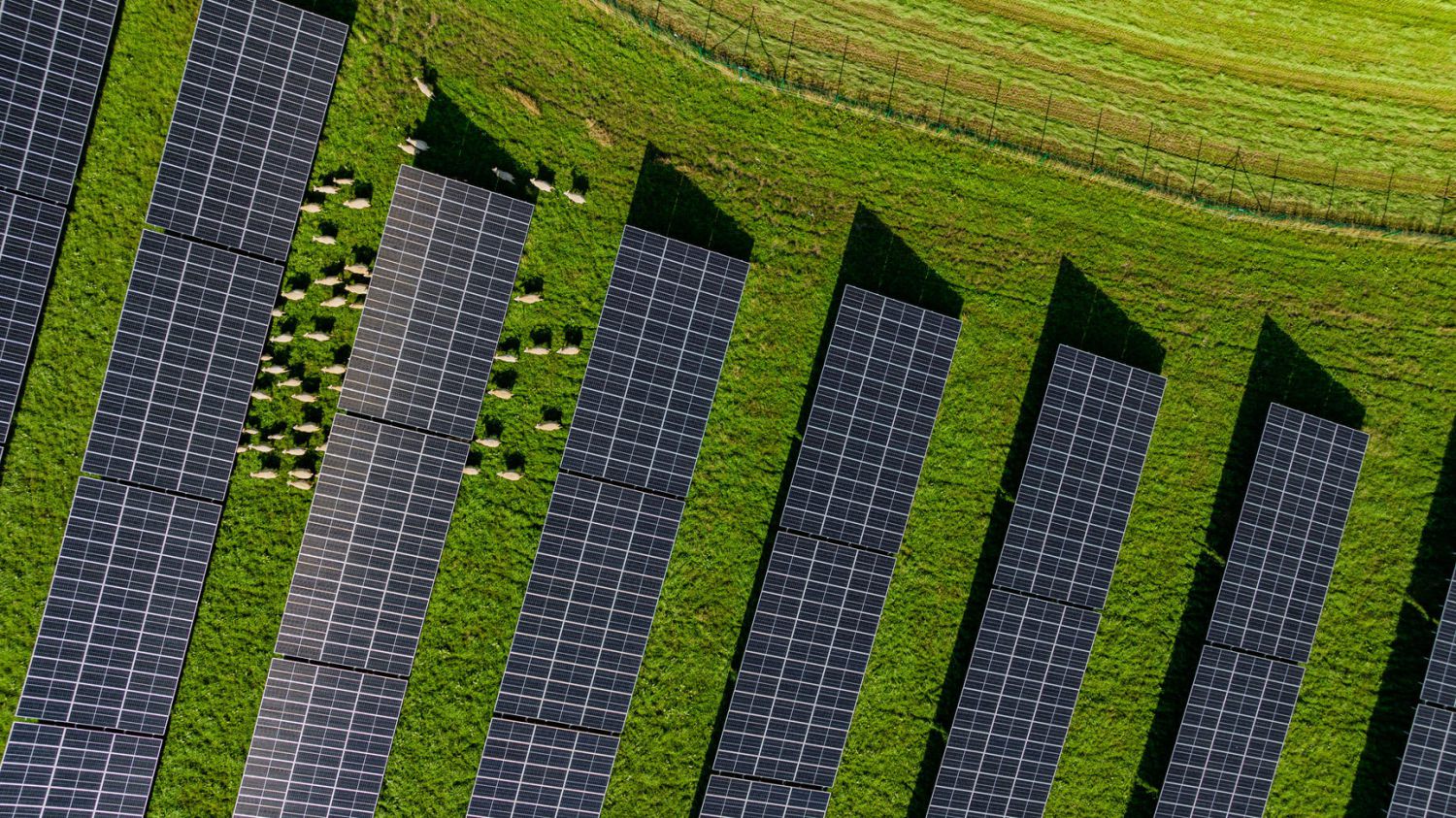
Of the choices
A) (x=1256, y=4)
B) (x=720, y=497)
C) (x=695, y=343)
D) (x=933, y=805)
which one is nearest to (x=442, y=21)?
(x=695, y=343)

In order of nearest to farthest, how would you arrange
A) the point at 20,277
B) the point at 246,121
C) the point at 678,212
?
1. the point at 20,277
2. the point at 246,121
3. the point at 678,212

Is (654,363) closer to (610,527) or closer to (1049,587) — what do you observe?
(610,527)

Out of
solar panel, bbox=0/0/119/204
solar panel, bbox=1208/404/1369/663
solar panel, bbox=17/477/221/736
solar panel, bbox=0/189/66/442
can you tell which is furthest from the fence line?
solar panel, bbox=17/477/221/736

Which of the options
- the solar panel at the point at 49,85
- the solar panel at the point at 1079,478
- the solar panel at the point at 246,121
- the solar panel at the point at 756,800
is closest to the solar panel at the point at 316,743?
the solar panel at the point at 756,800

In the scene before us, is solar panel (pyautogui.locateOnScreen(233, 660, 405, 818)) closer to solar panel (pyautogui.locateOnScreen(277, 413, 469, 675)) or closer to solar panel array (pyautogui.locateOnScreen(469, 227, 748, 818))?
solar panel (pyautogui.locateOnScreen(277, 413, 469, 675))

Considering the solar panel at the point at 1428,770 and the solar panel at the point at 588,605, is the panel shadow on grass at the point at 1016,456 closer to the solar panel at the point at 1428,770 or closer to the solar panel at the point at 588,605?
the solar panel at the point at 588,605

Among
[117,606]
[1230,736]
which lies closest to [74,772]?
[117,606]

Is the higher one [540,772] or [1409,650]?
[1409,650]
